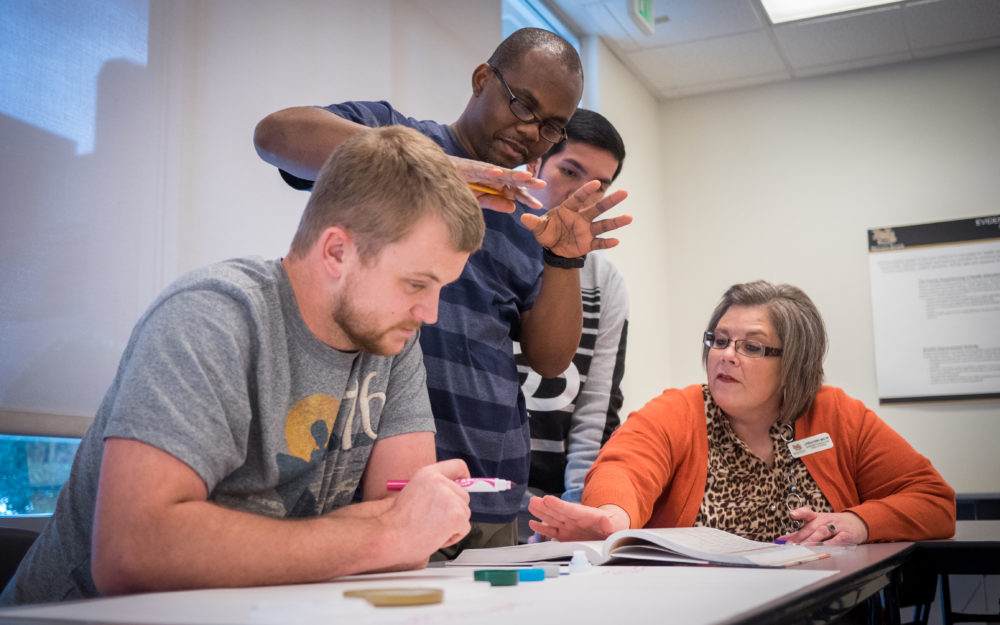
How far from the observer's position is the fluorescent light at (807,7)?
3959 millimetres

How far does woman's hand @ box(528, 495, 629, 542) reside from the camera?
1495 millimetres

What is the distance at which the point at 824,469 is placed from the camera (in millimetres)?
1991

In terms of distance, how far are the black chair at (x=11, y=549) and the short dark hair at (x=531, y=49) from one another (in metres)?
1.21

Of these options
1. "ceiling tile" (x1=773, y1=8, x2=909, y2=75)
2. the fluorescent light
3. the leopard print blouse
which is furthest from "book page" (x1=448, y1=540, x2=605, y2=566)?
"ceiling tile" (x1=773, y1=8, x2=909, y2=75)

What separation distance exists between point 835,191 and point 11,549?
4393mm

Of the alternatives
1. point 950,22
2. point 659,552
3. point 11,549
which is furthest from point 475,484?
point 950,22

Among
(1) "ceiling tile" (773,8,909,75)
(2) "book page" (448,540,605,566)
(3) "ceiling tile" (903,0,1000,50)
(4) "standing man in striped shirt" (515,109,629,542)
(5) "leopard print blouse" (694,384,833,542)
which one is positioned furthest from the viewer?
(1) "ceiling tile" (773,8,909,75)

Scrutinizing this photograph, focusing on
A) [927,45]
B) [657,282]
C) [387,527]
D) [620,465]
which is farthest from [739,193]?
[387,527]

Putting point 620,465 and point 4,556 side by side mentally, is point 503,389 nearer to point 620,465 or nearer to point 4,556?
point 620,465

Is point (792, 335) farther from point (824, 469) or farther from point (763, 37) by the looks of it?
point (763, 37)

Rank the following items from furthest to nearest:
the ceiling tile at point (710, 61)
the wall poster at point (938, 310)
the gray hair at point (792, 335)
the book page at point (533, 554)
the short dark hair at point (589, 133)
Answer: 1. the ceiling tile at point (710, 61)
2. the wall poster at point (938, 310)
3. the short dark hair at point (589, 133)
4. the gray hair at point (792, 335)
5. the book page at point (533, 554)

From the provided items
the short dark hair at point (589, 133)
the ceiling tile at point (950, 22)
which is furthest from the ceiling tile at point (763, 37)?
the short dark hair at point (589, 133)

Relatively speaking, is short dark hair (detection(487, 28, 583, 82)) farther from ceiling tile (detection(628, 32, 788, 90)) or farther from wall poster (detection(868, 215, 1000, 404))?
wall poster (detection(868, 215, 1000, 404))

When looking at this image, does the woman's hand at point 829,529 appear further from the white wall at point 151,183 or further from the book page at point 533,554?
the white wall at point 151,183
